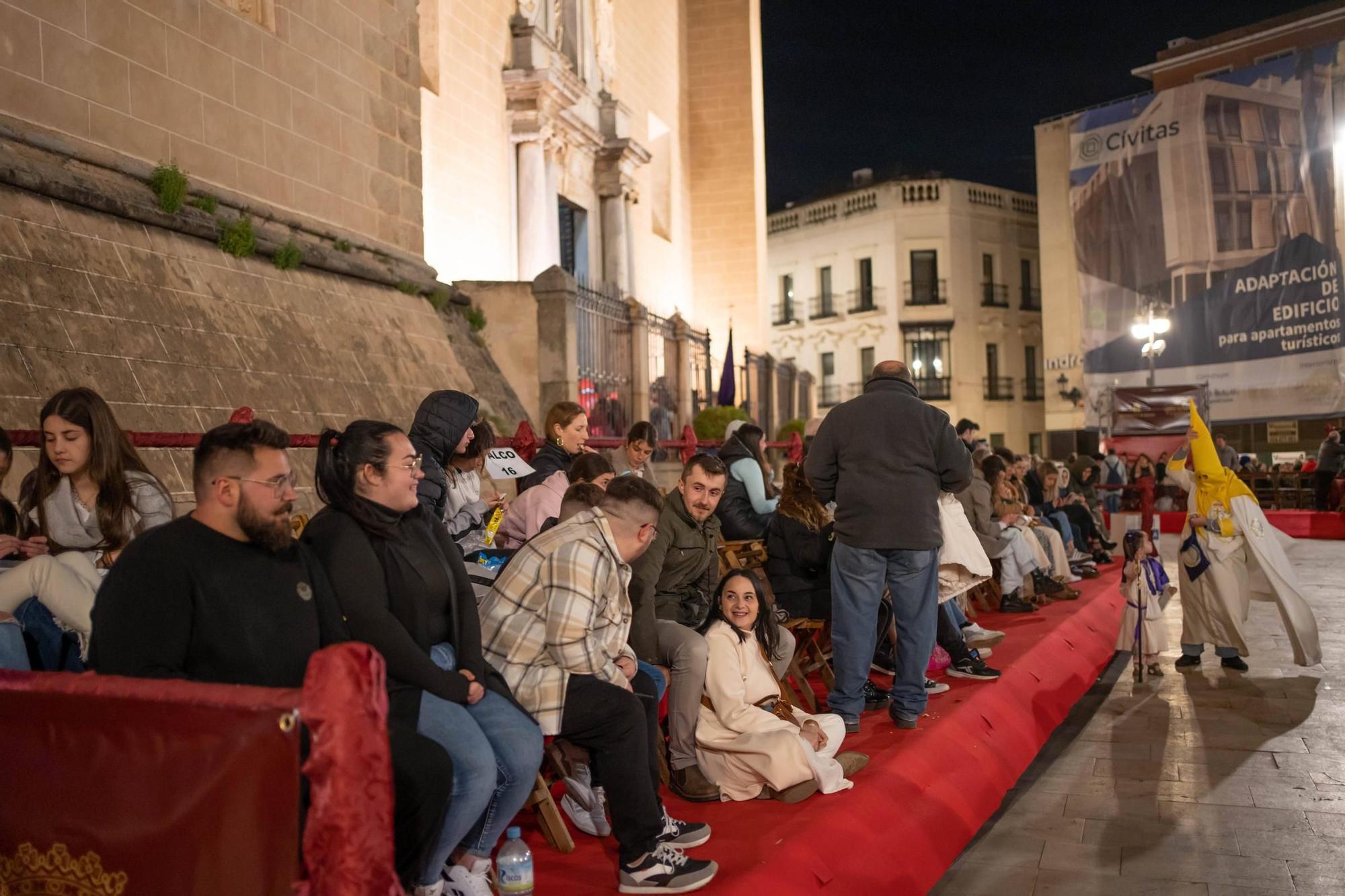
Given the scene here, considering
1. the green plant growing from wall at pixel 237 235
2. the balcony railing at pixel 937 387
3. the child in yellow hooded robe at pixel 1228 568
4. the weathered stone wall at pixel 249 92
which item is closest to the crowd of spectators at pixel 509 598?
the child in yellow hooded robe at pixel 1228 568

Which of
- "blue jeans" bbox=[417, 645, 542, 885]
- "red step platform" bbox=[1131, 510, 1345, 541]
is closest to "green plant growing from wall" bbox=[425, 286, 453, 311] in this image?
"blue jeans" bbox=[417, 645, 542, 885]

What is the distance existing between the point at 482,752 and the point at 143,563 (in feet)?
3.37

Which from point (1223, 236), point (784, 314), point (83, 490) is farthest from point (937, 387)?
point (83, 490)

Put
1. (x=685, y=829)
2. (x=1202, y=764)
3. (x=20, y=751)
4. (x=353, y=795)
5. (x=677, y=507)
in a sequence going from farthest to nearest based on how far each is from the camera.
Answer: (x=1202, y=764), (x=677, y=507), (x=685, y=829), (x=20, y=751), (x=353, y=795)

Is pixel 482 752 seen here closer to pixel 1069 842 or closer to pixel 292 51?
pixel 1069 842

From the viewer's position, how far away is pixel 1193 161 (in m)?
27.5

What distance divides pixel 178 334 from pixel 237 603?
5215 mm

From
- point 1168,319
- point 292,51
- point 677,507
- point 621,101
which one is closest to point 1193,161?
point 1168,319

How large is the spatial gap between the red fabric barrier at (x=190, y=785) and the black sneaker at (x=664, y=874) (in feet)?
4.56

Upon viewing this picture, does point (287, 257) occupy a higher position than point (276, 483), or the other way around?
point (287, 257)

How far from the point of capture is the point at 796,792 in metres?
4.24

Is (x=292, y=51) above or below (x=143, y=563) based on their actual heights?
above

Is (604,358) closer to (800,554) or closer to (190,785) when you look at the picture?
(800,554)

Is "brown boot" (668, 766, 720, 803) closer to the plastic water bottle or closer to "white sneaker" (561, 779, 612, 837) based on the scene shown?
"white sneaker" (561, 779, 612, 837)
